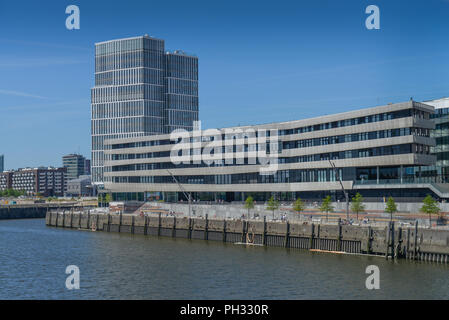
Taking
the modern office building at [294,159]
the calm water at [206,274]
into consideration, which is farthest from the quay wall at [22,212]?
the calm water at [206,274]

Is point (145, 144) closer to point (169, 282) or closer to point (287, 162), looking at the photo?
point (287, 162)

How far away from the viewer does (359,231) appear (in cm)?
8019

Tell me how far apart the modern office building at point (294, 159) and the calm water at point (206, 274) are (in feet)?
116

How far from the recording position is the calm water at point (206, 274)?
184 ft

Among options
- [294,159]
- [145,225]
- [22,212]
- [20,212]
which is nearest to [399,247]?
[145,225]

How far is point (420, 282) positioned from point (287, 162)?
7645cm

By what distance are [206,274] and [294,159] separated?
231 ft

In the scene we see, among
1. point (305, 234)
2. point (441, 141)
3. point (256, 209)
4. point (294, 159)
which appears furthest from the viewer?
point (294, 159)

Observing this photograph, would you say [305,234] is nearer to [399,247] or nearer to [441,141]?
[399,247]

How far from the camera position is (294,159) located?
133 metres

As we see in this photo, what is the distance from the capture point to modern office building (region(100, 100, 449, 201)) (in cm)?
11125

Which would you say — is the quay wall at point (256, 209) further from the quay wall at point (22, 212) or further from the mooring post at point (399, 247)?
the quay wall at point (22, 212)

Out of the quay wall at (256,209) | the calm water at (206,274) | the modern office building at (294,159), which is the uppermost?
the modern office building at (294,159)

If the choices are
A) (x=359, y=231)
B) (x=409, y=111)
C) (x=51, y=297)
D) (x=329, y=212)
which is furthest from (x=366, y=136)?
(x=51, y=297)
